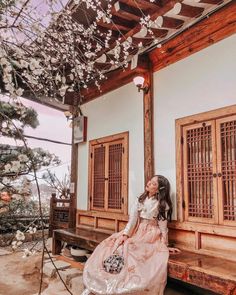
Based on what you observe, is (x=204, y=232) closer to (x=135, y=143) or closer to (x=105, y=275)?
(x=105, y=275)

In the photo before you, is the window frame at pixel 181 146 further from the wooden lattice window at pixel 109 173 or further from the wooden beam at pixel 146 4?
the wooden beam at pixel 146 4

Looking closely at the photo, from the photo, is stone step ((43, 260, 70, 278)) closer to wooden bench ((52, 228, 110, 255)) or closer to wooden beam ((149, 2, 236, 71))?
wooden bench ((52, 228, 110, 255))

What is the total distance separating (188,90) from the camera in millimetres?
4070

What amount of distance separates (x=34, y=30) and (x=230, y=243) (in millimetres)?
3080

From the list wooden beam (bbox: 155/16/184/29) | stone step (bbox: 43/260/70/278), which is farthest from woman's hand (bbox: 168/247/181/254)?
wooden beam (bbox: 155/16/184/29)

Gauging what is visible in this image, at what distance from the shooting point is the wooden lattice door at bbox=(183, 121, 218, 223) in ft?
12.1

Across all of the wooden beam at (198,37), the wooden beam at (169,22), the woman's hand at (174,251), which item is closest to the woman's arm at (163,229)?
the woman's hand at (174,251)

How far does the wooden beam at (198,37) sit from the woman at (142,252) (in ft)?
6.10

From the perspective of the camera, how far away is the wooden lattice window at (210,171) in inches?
138

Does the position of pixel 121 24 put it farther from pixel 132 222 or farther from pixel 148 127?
pixel 132 222

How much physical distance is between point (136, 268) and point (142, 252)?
0.91 feet

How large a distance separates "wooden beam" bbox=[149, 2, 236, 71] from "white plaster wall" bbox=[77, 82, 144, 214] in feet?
2.54

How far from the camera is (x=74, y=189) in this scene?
646 cm

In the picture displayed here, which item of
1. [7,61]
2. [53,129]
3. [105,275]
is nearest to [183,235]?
[105,275]
